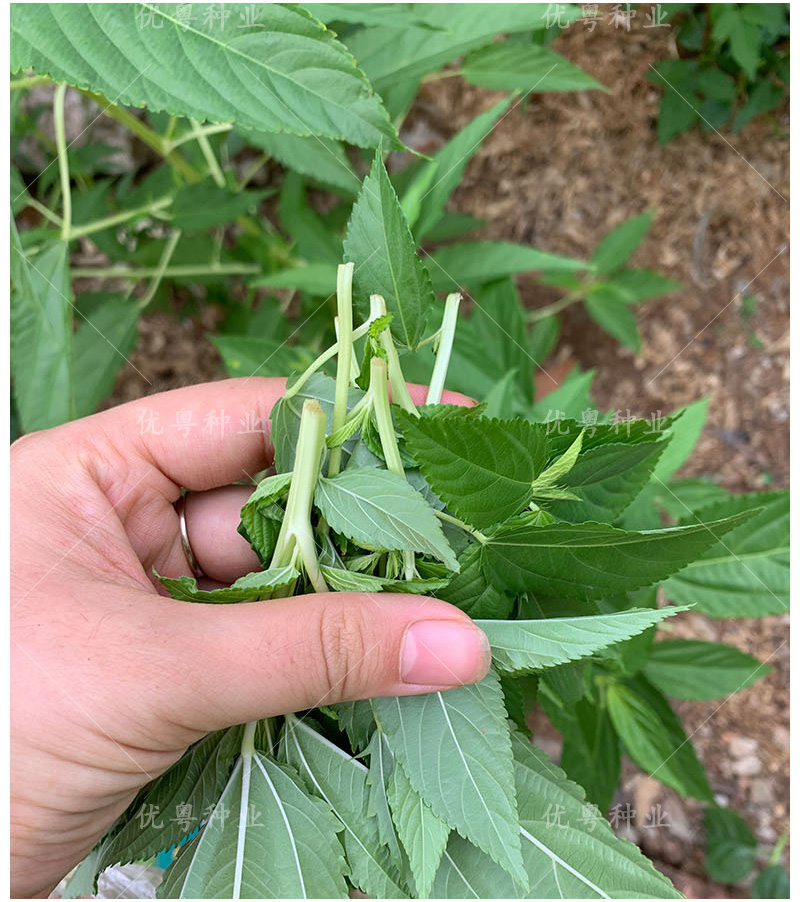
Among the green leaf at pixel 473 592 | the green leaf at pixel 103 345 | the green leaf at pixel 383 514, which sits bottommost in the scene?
the green leaf at pixel 103 345

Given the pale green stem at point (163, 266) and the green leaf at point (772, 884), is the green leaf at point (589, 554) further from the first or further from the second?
the green leaf at point (772, 884)

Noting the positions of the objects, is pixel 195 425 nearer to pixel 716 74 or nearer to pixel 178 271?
pixel 178 271

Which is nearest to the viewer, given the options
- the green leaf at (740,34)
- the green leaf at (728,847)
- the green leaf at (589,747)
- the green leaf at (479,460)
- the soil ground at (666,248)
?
the green leaf at (479,460)

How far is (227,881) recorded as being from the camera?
513 millimetres

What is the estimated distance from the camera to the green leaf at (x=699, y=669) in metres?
0.86

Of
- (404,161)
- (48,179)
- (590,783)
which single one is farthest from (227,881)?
(404,161)

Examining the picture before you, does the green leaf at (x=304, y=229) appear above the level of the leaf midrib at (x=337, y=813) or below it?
above

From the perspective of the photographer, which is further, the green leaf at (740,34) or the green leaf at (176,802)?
the green leaf at (740,34)

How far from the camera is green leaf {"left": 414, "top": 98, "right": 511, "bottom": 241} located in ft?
2.51

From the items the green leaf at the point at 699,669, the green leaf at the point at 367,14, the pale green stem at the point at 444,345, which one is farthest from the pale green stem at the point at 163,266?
the green leaf at the point at 699,669

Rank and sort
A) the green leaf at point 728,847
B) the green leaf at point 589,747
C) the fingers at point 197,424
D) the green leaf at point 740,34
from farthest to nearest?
1. the green leaf at point 728,847
2. the green leaf at point 740,34
3. the green leaf at point 589,747
4. the fingers at point 197,424

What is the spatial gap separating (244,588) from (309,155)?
537mm

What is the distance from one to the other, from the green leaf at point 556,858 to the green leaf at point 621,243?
2.67 feet

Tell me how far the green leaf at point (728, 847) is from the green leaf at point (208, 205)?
1096 mm
